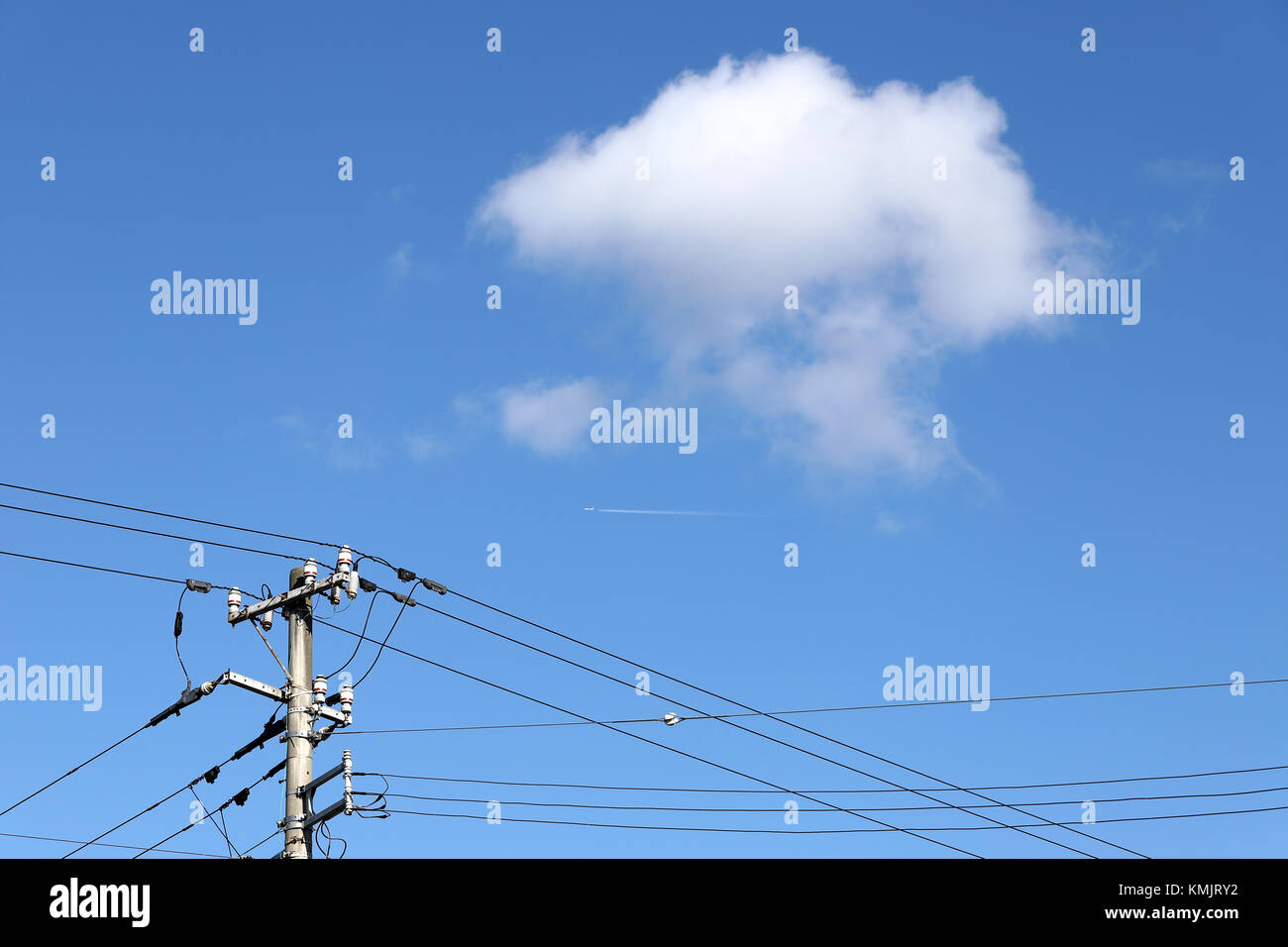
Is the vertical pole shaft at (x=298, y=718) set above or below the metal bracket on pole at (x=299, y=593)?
below

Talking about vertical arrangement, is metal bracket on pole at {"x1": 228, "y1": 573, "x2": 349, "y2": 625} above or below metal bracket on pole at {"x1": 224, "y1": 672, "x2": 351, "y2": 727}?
above

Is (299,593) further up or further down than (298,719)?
further up

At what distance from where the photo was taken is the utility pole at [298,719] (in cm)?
2188

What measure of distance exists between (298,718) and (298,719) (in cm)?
2

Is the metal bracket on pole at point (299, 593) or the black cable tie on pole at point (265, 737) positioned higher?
the metal bracket on pole at point (299, 593)

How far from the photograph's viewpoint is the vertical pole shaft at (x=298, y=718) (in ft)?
71.7

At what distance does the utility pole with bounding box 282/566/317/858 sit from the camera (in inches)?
861

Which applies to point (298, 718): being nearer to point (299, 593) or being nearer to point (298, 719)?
point (298, 719)

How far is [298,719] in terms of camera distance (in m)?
22.5

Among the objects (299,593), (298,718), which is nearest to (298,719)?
(298,718)
